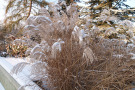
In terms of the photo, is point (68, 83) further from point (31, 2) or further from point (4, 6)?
point (4, 6)

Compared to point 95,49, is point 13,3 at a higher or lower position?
higher

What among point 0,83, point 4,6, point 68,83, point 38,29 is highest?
point 4,6

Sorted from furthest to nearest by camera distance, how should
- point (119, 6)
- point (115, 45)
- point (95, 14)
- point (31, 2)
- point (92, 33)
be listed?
point (31, 2), point (119, 6), point (95, 14), point (115, 45), point (92, 33)

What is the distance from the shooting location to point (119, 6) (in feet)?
23.8

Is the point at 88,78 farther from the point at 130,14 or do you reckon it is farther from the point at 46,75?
the point at 130,14

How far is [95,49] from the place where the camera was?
5.34ft

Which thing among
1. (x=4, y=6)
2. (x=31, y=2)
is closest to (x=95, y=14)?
(x=31, y=2)

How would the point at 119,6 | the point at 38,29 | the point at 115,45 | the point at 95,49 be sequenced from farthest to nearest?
the point at 119,6, the point at 115,45, the point at 95,49, the point at 38,29

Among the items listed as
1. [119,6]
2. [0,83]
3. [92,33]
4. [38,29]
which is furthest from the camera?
[119,6]

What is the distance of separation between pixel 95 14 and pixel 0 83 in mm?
5877

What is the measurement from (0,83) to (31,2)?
6965 millimetres

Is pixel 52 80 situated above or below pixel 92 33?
below

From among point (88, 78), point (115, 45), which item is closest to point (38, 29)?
point (88, 78)

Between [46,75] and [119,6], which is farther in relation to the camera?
[119,6]
